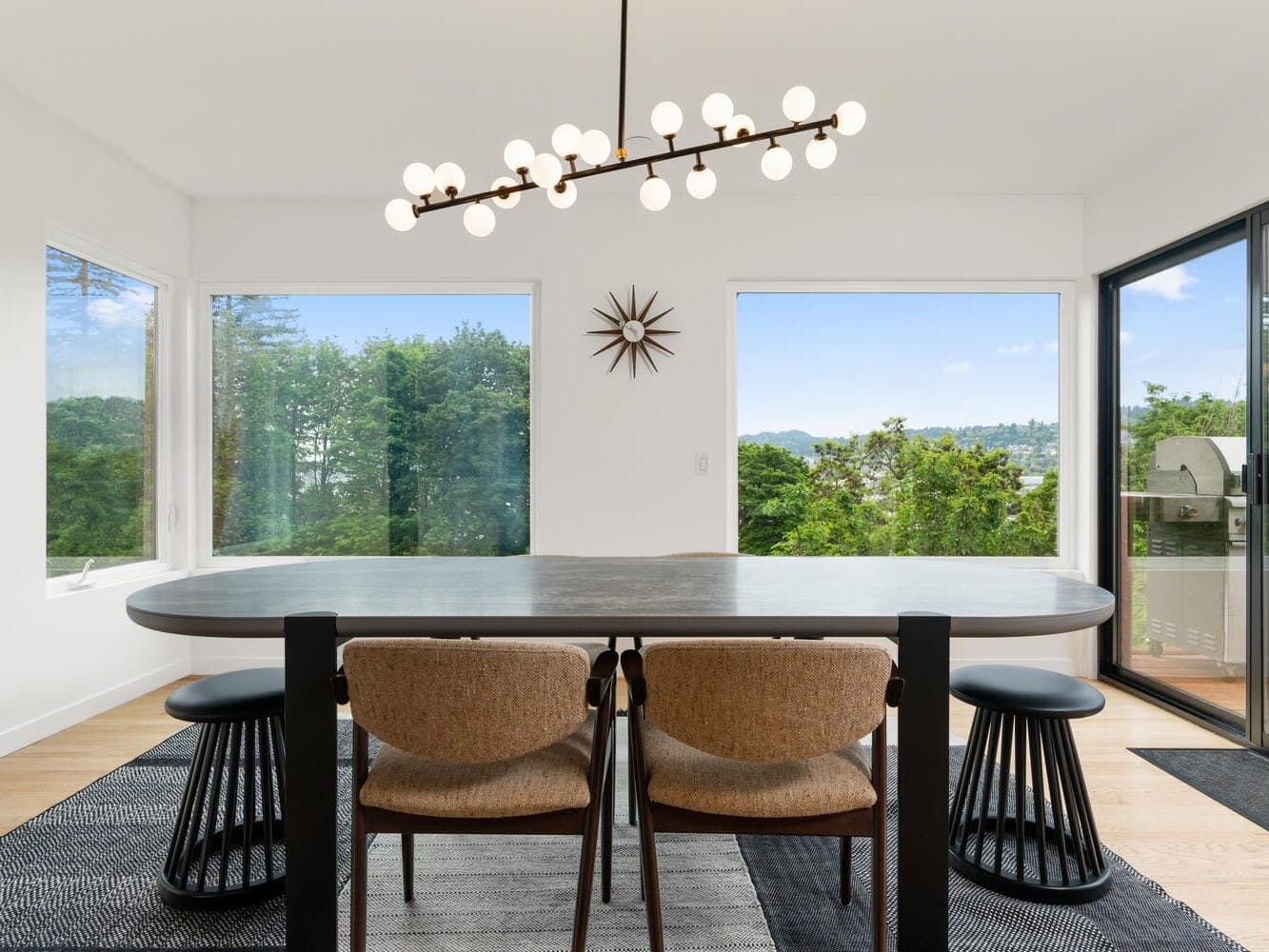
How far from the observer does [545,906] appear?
1.87m

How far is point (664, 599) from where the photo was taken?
62.4 inches

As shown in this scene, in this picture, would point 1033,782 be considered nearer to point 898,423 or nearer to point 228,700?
point 228,700

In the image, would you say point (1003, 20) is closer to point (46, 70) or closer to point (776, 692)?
point (776, 692)

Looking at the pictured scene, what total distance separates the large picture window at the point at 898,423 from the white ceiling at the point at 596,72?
0.80 metres

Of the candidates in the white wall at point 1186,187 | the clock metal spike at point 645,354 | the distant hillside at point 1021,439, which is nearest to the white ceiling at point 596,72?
the white wall at point 1186,187

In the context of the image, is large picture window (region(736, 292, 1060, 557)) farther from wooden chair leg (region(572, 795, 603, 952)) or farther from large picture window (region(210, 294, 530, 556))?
wooden chair leg (region(572, 795, 603, 952))

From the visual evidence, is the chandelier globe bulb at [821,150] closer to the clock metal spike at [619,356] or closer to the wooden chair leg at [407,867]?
the wooden chair leg at [407,867]

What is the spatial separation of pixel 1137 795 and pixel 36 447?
13.9ft

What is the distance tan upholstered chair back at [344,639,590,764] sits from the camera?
1.31m

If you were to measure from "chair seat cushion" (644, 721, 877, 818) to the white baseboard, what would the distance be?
9.16 ft

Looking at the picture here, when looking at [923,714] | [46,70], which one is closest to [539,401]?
[46,70]

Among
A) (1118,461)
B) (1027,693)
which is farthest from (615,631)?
(1118,461)

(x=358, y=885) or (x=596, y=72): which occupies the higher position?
(x=596, y=72)

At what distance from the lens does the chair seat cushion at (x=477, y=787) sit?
140 cm
